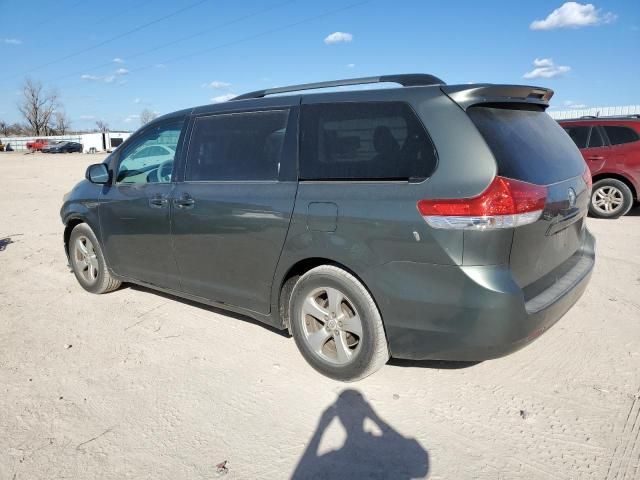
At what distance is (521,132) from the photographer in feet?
9.48

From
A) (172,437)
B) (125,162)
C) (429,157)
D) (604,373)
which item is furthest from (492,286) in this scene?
(125,162)

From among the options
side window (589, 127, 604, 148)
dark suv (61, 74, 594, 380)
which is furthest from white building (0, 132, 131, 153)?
dark suv (61, 74, 594, 380)

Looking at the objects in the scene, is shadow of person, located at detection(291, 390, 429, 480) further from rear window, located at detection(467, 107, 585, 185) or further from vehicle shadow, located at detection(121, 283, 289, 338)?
rear window, located at detection(467, 107, 585, 185)

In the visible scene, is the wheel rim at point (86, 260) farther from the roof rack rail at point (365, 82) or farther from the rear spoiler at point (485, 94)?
the rear spoiler at point (485, 94)

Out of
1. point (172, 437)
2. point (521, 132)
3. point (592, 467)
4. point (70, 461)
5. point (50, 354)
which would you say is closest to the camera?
point (592, 467)

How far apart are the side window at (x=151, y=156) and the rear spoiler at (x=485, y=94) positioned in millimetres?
2342

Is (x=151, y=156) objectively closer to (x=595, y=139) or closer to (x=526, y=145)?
(x=526, y=145)

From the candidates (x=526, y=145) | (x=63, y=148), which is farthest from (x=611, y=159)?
(x=63, y=148)

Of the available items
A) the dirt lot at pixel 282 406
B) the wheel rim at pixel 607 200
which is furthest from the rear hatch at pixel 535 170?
the wheel rim at pixel 607 200

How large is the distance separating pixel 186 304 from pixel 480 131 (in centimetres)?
316

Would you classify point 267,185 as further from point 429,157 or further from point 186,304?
point 186,304

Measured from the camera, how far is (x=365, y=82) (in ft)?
11.0

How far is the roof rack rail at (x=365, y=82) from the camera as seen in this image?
3.04 metres

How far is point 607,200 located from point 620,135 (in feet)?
3.64
